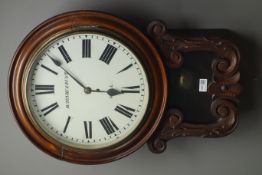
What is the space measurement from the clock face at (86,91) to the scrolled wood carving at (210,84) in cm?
6

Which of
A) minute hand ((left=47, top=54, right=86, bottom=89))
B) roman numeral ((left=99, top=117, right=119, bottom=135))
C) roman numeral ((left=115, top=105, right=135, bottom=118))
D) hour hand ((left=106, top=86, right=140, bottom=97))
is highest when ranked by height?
minute hand ((left=47, top=54, right=86, bottom=89))

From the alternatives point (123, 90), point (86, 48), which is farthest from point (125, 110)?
point (86, 48)

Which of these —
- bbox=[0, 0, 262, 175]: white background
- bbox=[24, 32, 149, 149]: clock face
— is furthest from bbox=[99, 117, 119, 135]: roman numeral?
bbox=[0, 0, 262, 175]: white background

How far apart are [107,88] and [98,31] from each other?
0.12 metres

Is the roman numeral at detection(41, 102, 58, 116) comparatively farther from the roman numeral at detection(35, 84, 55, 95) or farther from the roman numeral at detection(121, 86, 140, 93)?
the roman numeral at detection(121, 86, 140, 93)

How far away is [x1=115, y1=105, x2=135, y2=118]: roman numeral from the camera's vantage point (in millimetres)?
763

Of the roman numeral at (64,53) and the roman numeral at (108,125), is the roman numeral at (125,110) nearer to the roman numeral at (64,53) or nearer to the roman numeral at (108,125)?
the roman numeral at (108,125)

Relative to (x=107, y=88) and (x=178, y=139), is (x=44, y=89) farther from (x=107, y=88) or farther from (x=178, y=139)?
(x=178, y=139)

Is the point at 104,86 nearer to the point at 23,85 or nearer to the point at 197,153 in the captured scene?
the point at 23,85

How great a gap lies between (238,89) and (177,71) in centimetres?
13

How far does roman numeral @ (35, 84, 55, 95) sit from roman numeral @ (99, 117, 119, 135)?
0.39 feet

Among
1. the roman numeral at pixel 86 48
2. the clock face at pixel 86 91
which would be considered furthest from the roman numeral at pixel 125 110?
the roman numeral at pixel 86 48

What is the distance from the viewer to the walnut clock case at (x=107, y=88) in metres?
0.75

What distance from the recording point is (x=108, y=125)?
2.52 feet
